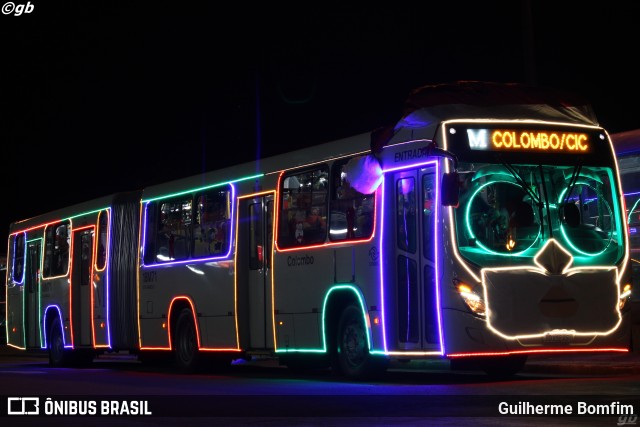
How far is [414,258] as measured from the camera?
16.0 m

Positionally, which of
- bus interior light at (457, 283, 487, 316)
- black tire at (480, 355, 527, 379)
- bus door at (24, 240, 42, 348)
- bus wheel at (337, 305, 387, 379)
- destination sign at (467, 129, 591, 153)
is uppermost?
destination sign at (467, 129, 591, 153)

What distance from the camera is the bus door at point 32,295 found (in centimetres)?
2922

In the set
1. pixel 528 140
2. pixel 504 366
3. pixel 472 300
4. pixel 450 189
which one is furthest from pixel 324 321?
pixel 528 140

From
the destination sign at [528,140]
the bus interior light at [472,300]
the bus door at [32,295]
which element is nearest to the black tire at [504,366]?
the bus interior light at [472,300]

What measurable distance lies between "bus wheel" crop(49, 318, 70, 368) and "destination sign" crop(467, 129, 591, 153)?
48.0 feet

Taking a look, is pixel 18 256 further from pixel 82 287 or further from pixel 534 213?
pixel 534 213

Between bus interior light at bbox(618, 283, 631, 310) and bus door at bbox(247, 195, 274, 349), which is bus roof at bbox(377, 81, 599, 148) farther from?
bus door at bbox(247, 195, 274, 349)

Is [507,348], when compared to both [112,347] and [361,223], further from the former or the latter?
[112,347]

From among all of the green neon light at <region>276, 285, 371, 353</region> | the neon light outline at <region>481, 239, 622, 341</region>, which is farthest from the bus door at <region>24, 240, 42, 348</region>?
the neon light outline at <region>481, 239, 622, 341</region>

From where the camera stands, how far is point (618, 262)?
16031 mm

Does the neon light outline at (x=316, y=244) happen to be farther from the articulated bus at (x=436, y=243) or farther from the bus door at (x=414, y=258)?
the bus door at (x=414, y=258)

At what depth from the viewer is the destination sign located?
15727 mm

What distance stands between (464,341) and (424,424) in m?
4.39

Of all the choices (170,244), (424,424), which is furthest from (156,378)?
(424,424)
